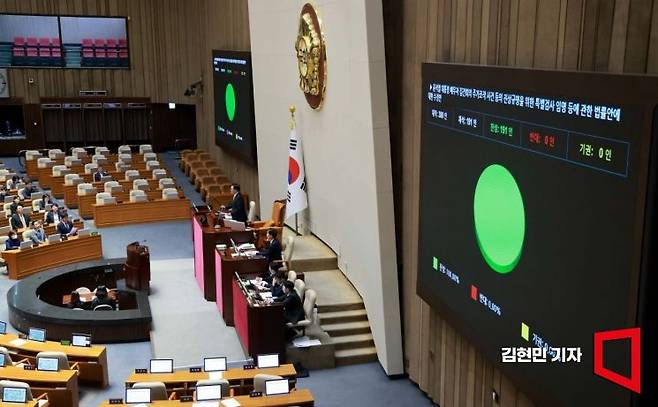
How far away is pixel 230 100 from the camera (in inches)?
759

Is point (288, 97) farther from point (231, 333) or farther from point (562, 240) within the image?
point (562, 240)

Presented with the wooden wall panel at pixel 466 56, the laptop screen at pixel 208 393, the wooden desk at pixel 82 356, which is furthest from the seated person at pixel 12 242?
the wooden wall panel at pixel 466 56

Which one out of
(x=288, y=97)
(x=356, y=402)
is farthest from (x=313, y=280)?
(x=288, y=97)

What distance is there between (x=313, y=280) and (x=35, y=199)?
9.16 meters

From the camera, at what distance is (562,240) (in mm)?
5523

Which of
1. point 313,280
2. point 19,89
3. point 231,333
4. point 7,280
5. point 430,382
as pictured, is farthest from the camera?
point 19,89

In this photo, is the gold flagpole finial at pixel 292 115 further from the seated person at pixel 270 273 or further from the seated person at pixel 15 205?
the seated person at pixel 15 205

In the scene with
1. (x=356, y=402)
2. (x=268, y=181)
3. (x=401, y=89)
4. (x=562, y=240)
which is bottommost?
(x=356, y=402)

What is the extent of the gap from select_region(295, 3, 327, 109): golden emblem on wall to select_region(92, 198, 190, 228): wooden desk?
263 inches

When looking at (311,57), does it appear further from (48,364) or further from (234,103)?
(234,103)

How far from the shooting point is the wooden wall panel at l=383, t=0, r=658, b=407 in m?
5.10

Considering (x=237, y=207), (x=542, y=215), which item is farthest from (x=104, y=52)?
(x=542, y=215)

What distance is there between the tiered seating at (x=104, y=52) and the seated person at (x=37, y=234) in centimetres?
1201
